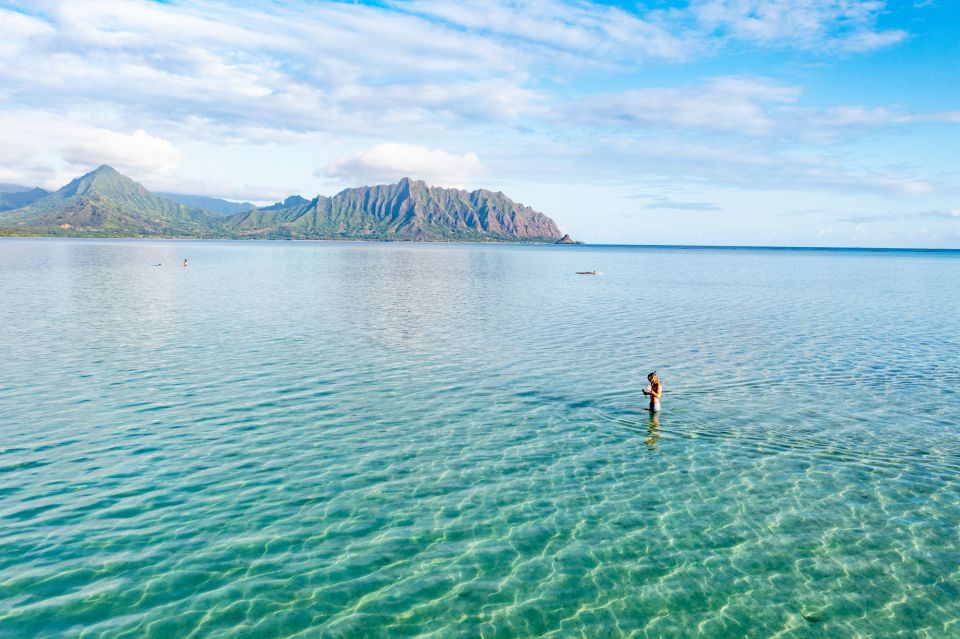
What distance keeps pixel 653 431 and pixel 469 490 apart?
12.9 meters

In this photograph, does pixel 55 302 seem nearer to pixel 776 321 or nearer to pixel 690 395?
pixel 690 395

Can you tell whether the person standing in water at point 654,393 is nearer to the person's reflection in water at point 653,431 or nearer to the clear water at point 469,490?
the person's reflection in water at point 653,431

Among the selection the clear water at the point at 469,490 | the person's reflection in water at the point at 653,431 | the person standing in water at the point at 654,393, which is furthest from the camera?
the person standing in water at the point at 654,393

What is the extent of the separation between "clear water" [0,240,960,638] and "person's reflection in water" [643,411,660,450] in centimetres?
17

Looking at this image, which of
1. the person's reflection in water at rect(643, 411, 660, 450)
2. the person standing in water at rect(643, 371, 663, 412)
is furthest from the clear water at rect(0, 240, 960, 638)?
the person standing in water at rect(643, 371, 663, 412)

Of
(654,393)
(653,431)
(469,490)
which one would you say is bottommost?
(469,490)

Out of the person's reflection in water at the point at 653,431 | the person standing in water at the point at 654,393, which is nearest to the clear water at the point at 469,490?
the person's reflection in water at the point at 653,431

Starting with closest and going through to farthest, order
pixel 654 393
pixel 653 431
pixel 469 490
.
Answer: pixel 469 490, pixel 653 431, pixel 654 393

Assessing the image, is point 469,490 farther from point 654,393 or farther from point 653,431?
point 654,393

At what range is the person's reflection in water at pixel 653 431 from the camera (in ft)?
101

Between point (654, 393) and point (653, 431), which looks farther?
point (654, 393)

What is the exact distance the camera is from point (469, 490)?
24781 mm

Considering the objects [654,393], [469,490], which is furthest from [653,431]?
[469,490]

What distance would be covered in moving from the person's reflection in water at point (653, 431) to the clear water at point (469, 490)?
0.17m
